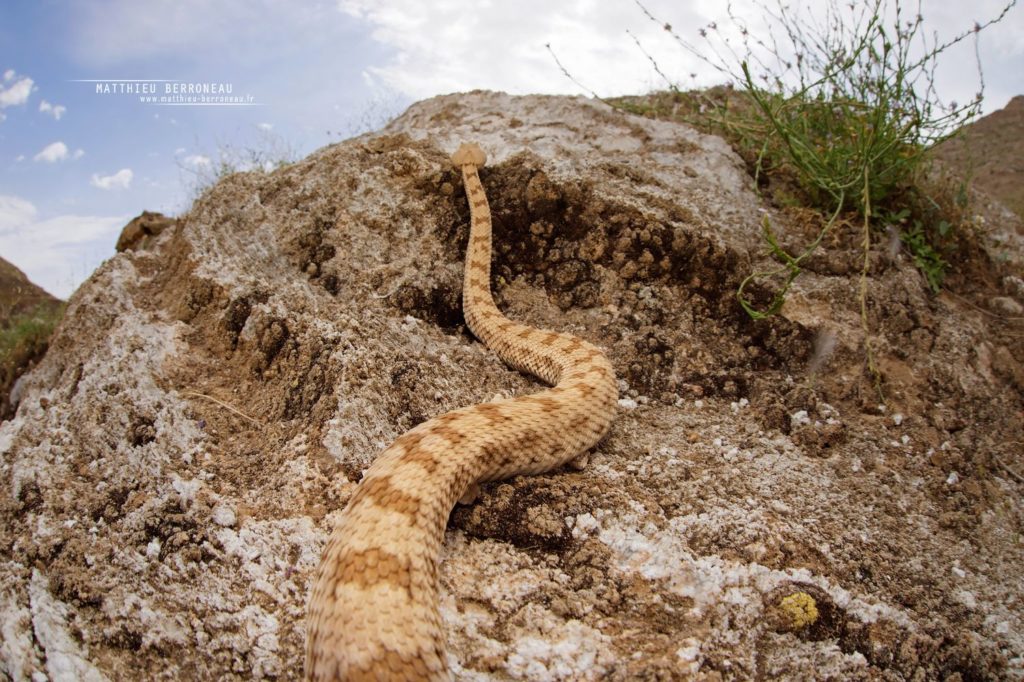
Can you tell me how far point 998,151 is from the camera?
11461 millimetres

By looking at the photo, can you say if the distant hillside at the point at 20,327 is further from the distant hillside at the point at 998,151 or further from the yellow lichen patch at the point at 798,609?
the distant hillside at the point at 998,151

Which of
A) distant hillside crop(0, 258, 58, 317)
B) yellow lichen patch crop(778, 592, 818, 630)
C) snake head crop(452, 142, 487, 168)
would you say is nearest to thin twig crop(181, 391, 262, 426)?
snake head crop(452, 142, 487, 168)

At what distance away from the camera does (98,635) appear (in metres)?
2.45

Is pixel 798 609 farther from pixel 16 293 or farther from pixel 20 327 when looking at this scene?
pixel 16 293

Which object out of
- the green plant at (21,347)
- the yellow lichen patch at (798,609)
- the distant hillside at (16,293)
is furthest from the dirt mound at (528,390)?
the distant hillside at (16,293)

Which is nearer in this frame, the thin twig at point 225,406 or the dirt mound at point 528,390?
the dirt mound at point 528,390

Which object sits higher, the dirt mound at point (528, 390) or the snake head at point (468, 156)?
the snake head at point (468, 156)

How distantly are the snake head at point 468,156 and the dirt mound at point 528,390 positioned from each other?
4.6 inches

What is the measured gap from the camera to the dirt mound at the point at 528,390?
247 cm

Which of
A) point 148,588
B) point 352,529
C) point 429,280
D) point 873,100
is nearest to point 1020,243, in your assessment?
point 873,100

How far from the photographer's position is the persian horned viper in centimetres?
207

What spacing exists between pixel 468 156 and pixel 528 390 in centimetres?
172

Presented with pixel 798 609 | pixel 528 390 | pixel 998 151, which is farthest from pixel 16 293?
pixel 998 151

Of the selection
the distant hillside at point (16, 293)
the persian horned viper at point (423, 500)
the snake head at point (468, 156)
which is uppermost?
the distant hillside at point (16, 293)
